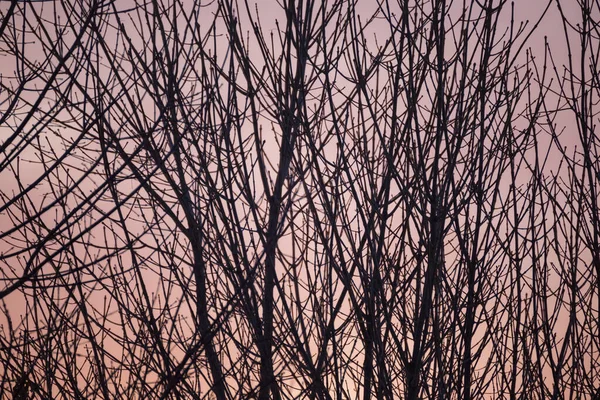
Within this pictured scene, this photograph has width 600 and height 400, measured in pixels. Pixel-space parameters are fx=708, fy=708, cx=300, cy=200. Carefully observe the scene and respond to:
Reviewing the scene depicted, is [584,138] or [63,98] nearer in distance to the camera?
[63,98]

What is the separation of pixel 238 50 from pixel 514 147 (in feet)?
5.10

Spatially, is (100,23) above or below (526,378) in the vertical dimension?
above

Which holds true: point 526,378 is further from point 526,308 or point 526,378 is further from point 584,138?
point 584,138

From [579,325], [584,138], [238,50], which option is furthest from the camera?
[579,325]

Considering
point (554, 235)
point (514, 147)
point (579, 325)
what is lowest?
point (579, 325)

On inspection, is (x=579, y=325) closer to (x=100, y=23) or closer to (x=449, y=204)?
(x=449, y=204)

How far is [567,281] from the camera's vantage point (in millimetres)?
3871

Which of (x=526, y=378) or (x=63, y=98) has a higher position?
(x=63, y=98)

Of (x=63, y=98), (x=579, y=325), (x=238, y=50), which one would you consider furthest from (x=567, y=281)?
(x=63, y=98)

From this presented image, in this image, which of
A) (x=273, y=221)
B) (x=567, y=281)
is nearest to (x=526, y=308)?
(x=567, y=281)

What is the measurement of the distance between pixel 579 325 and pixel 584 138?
43.9 inches

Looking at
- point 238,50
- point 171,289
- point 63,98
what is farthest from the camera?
point 171,289

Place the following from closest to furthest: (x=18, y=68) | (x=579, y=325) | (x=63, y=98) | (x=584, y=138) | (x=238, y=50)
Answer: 1. (x=63, y=98)
2. (x=18, y=68)
3. (x=584, y=138)
4. (x=238, y=50)
5. (x=579, y=325)

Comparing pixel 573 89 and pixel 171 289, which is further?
pixel 171 289
